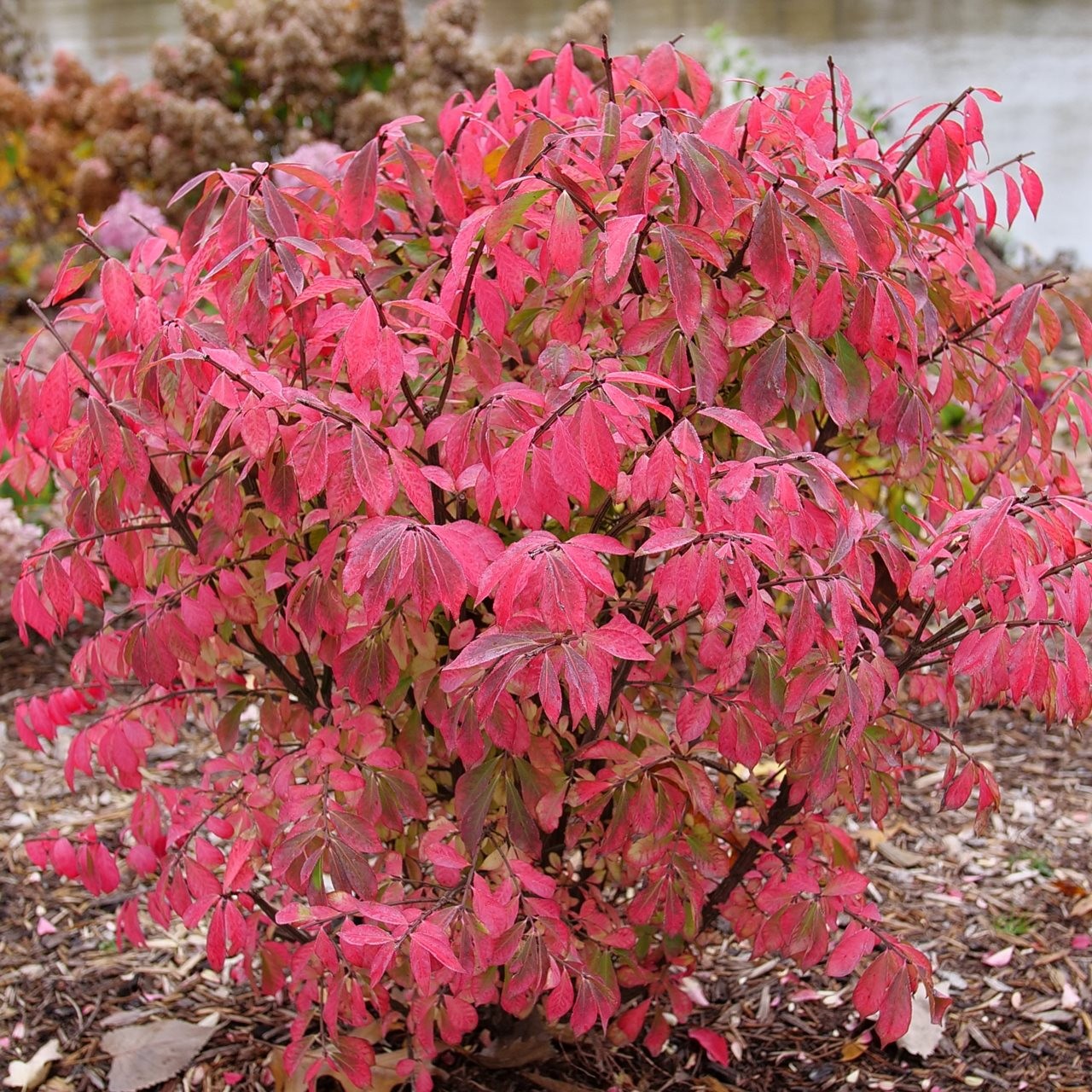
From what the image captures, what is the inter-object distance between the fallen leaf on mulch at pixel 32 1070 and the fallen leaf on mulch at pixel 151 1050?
0.09 metres

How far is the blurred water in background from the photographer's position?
7.12m

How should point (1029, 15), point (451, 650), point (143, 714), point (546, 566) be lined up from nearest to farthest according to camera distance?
point (546, 566) < point (451, 650) < point (143, 714) < point (1029, 15)

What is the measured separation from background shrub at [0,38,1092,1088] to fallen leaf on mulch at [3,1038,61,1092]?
38 centimetres

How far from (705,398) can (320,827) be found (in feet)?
2.11

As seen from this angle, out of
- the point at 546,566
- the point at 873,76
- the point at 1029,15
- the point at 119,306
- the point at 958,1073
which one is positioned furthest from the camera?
the point at 1029,15

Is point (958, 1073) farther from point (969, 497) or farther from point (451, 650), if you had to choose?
point (451, 650)

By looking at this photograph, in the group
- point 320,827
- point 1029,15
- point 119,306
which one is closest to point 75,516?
point 119,306

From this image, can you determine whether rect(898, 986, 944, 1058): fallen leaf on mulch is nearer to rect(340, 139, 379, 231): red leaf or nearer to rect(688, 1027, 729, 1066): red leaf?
rect(688, 1027, 729, 1066): red leaf

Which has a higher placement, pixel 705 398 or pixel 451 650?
pixel 705 398

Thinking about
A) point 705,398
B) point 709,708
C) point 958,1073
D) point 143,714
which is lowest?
point 958,1073

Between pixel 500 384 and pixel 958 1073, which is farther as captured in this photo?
pixel 958 1073

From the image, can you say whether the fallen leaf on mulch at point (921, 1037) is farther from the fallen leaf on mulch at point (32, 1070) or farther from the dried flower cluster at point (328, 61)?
the dried flower cluster at point (328, 61)

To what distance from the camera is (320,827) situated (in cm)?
137

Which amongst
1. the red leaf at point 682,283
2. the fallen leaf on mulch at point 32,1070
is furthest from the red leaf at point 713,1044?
the red leaf at point 682,283
